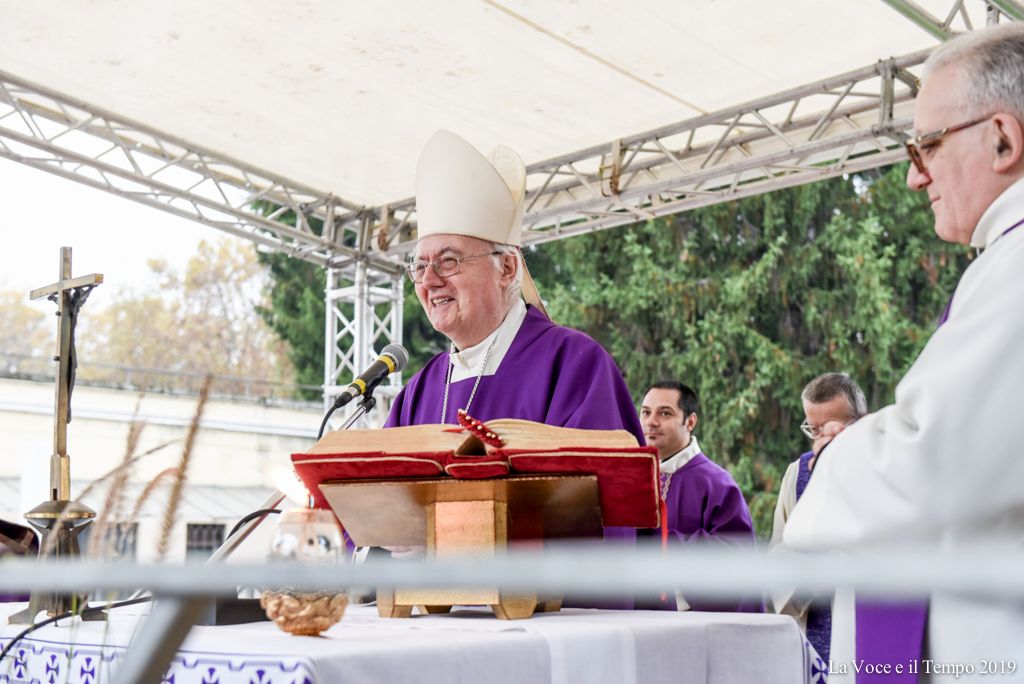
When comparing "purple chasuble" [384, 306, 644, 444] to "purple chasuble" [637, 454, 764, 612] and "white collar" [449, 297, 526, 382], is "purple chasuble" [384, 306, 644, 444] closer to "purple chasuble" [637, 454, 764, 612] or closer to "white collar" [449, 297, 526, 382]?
"white collar" [449, 297, 526, 382]

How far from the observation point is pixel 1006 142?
1.68 m

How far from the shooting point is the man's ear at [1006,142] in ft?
5.46

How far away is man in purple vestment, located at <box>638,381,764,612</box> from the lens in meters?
4.28

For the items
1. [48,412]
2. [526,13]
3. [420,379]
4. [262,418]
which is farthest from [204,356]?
[420,379]

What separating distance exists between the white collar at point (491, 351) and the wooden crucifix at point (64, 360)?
0.91 meters

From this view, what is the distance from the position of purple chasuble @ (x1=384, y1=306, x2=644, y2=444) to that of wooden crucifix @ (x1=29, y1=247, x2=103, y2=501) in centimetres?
86

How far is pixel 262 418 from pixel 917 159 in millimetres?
14261

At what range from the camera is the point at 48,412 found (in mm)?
13195

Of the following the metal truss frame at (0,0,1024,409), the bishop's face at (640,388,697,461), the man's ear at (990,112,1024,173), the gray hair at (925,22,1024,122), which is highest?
the metal truss frame at (0,0,1024,409)

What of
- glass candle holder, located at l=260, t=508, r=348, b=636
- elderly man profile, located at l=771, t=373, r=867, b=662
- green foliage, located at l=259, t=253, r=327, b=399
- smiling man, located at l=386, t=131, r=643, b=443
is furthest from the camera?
green foliage, located at l=259, t=253, r=327, b=399

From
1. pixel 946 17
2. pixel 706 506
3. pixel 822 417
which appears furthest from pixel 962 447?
pixel 946 17

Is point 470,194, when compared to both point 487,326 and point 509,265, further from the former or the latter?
point 487,326

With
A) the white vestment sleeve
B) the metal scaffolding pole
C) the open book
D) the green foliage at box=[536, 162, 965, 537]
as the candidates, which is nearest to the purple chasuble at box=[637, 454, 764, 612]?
the open book

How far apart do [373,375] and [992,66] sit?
4.99 feet
